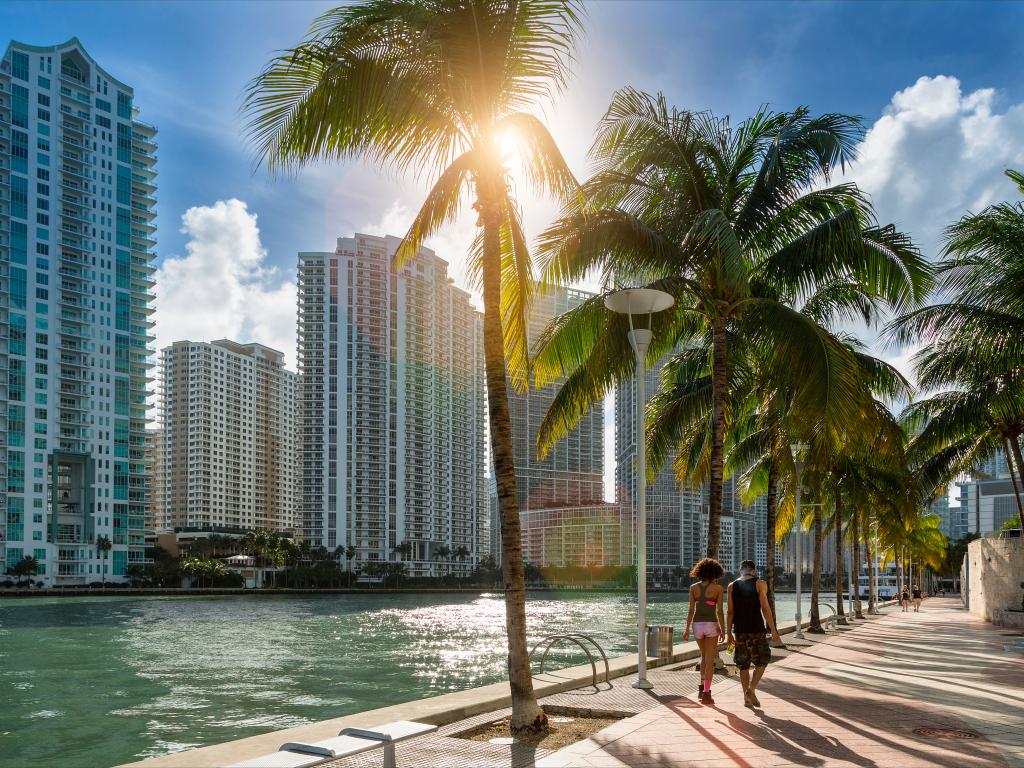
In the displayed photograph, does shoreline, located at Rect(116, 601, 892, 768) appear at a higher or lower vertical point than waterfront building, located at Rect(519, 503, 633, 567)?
higher

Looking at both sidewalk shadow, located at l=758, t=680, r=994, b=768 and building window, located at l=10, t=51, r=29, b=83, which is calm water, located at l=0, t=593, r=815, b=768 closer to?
sidewalk shadow, located at l=758, t=680, r=994, b=768

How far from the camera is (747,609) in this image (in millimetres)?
10383

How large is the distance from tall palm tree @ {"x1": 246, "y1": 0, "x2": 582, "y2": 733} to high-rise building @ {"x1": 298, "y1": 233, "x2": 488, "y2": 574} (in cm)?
13507

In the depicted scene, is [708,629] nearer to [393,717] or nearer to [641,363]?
[393,717]

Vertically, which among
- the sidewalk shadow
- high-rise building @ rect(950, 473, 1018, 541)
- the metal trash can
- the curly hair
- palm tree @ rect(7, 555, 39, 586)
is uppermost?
the curly hair

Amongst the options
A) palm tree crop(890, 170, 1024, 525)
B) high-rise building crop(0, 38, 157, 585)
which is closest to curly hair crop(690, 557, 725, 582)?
palm tree crop(890, 170, 1024, 525)

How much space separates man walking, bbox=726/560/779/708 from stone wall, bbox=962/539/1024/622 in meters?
27.8

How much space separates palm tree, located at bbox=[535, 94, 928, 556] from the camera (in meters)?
13.5

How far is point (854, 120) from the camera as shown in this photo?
1434 cm

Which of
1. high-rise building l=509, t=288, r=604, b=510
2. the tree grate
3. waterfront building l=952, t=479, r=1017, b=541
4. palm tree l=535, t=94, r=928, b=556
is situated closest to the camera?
the tree grate

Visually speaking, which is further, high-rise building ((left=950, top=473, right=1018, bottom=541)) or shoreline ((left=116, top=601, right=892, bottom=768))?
high-rise building ((left=950, top=473, right=1018, bottom=541))

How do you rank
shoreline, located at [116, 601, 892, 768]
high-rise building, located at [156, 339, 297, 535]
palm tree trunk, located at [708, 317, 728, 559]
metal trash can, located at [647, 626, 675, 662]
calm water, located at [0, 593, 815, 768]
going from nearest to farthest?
shoreline, located at [116, 601, 892, 768], palm tree trunk, located at [708, 317, 728, 559], metal trash can, located at [647, 626, 675, 662], calm water, located at [0, 593, 815, 768], high-rise building, located at [156, 339, 297, 535]

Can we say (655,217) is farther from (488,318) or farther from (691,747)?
(691,747)

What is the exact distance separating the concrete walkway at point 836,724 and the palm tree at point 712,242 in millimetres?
3441
